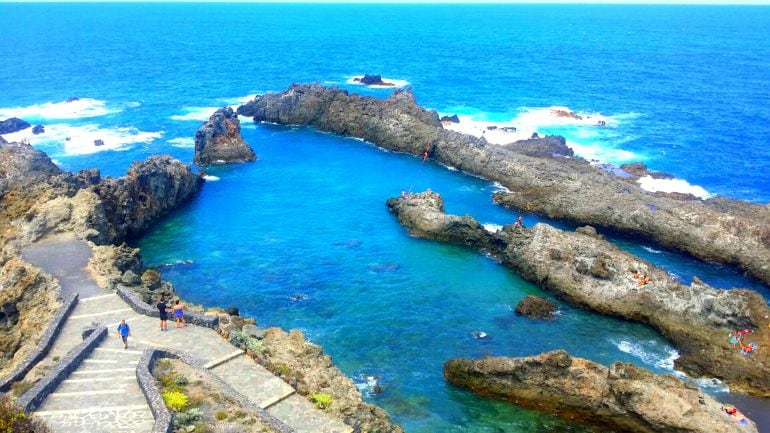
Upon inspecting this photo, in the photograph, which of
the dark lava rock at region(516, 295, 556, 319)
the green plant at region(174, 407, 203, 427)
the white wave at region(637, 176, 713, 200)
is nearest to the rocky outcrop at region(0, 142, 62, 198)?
the green plant at region(174, 407, 203, 427)

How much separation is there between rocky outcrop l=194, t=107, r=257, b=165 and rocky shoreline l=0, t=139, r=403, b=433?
9.60 meters

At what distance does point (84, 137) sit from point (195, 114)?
73.9ft

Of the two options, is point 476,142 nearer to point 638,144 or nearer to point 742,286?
point 638,144

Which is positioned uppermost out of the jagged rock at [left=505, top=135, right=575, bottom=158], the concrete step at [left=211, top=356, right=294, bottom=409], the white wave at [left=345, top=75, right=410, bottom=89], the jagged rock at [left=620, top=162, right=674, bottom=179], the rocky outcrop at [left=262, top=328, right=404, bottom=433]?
the white wave at [left=345, top=75, right=410, bottom=89]

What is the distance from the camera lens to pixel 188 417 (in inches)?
944

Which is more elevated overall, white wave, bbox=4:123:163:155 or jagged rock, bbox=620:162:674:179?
jagged rock, bbox=620:162:674:179

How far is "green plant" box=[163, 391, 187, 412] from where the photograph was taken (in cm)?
2479

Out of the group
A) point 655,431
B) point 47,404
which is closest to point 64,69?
point 47,404

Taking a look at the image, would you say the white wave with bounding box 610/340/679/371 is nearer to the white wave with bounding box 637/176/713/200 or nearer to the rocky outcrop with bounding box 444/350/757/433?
the rocky outcrop with bounding box 444/350/757/433

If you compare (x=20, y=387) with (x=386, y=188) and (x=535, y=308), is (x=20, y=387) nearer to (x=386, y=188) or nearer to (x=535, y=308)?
(x=535, y=308)

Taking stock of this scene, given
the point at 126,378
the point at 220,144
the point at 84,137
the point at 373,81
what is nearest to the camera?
the point at 126,378

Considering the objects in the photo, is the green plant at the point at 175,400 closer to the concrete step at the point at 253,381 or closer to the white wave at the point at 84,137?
the concrete step at the point at 253,381

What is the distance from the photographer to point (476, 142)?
3238 inches

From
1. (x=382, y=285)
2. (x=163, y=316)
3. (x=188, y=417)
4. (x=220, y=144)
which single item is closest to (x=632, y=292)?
(x=382, y=285)
